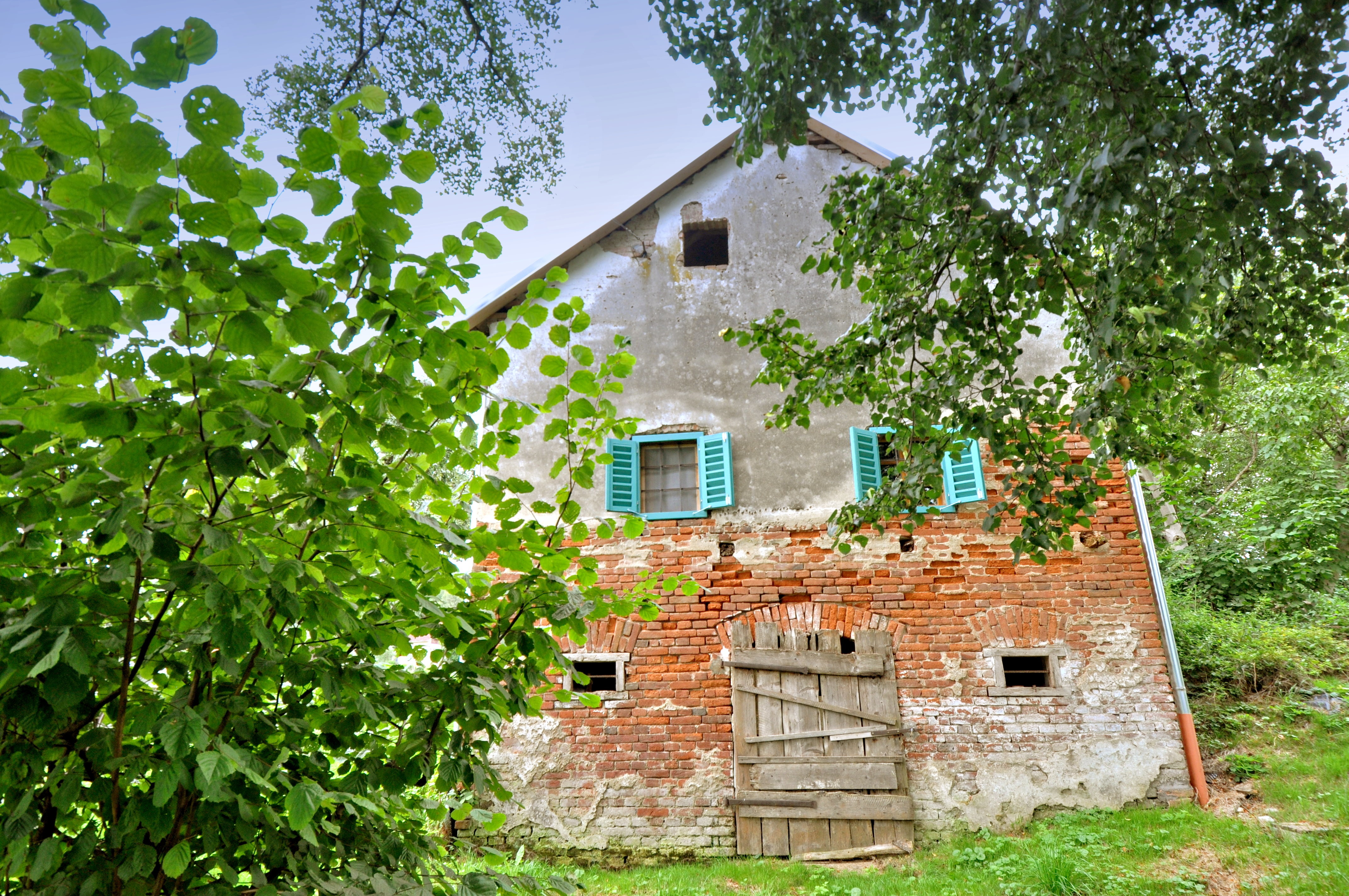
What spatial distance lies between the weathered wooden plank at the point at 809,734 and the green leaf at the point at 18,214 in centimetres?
675

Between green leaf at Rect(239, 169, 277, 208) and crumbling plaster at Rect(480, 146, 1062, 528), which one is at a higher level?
crumbling plaster at Rect(480, 146, 1062, 528)

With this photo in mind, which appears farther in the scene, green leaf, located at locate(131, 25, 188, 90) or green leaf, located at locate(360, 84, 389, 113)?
green leaf, located at locate(360, 84, 389, 113)

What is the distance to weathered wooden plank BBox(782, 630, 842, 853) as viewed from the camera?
269 inches

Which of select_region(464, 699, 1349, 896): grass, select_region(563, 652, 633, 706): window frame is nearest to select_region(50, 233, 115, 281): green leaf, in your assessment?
select_region(464, 699, 1349, 896): grass

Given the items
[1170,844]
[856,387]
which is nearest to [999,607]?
[1170,844]

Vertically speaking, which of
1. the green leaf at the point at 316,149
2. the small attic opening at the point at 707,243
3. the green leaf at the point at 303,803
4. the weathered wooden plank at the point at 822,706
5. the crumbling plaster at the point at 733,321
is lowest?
the green leaf at the point at 303,803

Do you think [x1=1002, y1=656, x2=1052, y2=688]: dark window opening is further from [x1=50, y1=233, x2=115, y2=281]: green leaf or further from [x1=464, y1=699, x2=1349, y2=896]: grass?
[x1=50, y1=233, x2=115, y2=281]: green leaf

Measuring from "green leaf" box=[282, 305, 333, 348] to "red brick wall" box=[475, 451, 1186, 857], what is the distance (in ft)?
20.6

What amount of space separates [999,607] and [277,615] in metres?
6.77

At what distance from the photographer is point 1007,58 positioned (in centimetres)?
342

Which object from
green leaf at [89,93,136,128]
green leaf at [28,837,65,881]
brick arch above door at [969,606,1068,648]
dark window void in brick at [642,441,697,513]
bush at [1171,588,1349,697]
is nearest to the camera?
green leaf at [89,93,136,128]

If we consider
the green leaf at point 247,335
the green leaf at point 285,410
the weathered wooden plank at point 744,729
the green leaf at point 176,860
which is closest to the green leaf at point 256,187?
the green leaf at point 247,335

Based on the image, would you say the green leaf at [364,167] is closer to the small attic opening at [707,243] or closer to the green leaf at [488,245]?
the green leaf at [488,245]

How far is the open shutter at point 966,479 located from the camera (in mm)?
7406
